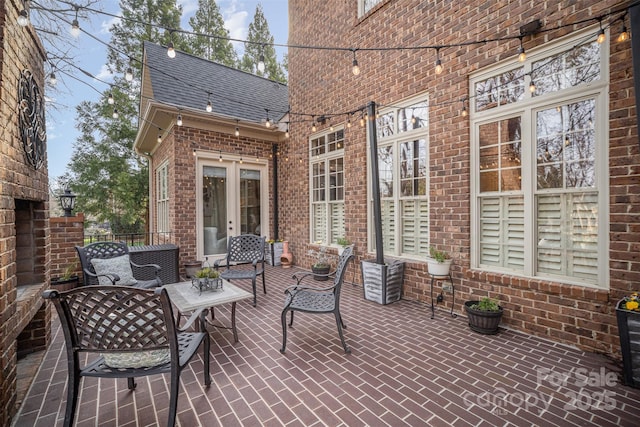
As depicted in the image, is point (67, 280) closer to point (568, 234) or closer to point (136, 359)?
point (136, 359)

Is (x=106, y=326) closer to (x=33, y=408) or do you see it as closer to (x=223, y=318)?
(x=33, y=408)

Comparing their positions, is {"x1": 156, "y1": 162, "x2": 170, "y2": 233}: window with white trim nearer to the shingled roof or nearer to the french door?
the french door

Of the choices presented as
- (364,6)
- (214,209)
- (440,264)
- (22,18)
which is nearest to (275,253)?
(214,209)

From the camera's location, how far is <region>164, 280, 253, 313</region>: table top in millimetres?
2665

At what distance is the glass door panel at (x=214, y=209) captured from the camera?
21.4ft

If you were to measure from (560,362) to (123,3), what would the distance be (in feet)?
58.4

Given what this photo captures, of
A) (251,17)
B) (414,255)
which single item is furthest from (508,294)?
(251,17)

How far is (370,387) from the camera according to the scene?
221cm

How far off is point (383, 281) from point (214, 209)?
4.49 m

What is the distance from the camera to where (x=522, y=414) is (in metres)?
1.91

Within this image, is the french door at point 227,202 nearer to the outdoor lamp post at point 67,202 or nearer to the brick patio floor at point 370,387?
the outdoor lamp post at point 67,202

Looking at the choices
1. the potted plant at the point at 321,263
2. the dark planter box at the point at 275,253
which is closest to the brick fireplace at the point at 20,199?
the potted plant at the point at 321,263

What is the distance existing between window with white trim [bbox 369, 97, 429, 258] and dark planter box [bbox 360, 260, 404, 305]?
47cm

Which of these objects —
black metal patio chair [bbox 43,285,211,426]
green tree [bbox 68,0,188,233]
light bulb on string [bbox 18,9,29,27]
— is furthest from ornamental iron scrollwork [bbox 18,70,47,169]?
green tree [bbox 68,0,188,233]
